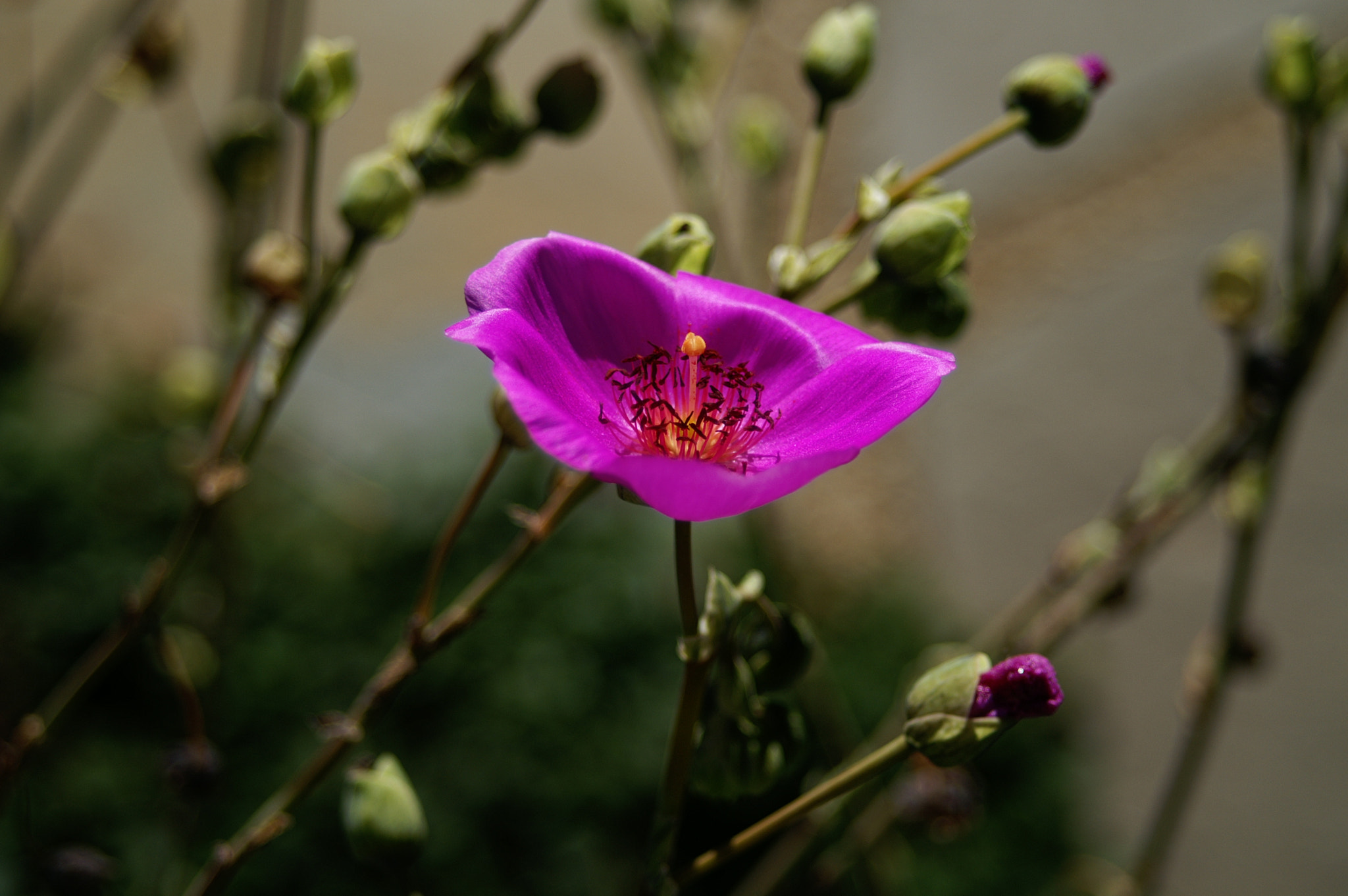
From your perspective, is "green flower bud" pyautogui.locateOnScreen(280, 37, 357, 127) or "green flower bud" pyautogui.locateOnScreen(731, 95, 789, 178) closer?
"green flower bud" pyautogui.locateOnScreen(280, 37, 357, 127)

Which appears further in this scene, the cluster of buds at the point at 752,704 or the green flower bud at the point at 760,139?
the green flower bud at the point at 760,139

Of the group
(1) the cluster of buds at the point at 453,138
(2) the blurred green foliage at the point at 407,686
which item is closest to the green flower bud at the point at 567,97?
(1) the cluster of buds at the point at 453,138

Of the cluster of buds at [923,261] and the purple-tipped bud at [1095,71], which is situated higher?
the purple-tipped bud at [1095,71]

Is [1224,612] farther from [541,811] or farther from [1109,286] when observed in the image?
[1109,286]

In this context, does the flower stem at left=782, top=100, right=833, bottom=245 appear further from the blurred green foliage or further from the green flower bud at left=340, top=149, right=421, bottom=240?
the blurred green foliage

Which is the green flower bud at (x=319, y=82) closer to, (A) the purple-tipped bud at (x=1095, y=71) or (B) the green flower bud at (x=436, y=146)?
(B) the green flower bud at (x=436, y=146)

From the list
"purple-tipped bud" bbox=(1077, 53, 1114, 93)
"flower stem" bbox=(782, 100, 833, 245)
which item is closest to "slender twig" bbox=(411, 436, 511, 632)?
"flower stem" bbox=(782, 100, 833, 245)
